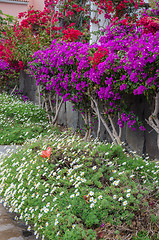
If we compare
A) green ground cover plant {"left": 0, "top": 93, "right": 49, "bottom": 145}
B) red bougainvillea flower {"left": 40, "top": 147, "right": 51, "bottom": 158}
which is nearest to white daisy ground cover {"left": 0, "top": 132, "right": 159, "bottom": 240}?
red bougainvillea flower {"left": 40, "top": 147, "right": 51, "bottom": 158}

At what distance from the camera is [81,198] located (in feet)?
8.22

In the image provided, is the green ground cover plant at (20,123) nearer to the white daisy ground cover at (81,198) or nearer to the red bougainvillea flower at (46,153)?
the red bougainvillea flower at (46,153)

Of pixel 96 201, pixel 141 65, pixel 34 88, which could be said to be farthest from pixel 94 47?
pixel 34 88

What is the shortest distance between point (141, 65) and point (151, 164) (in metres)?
1.21

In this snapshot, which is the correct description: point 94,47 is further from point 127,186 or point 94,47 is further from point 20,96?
point 20,96

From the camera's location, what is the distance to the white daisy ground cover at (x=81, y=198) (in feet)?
7.41

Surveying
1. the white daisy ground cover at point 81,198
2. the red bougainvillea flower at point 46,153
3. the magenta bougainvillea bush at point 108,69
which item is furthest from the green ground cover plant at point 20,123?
the white daisy ground cover at point 81,198

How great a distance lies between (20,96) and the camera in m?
10.5

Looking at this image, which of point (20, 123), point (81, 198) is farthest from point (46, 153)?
point (20, 123)

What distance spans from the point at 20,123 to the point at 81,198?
4.65 meters

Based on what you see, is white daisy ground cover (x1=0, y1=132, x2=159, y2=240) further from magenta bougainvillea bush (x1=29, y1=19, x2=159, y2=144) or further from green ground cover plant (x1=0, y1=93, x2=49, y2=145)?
green ground cover plant (x1=0, y1=93, x2=49, y2=145)

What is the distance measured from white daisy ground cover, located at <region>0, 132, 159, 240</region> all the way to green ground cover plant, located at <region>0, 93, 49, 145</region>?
2609 mm

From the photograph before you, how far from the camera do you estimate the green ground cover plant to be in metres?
5.94

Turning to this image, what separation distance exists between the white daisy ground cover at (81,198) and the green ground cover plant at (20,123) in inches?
103
